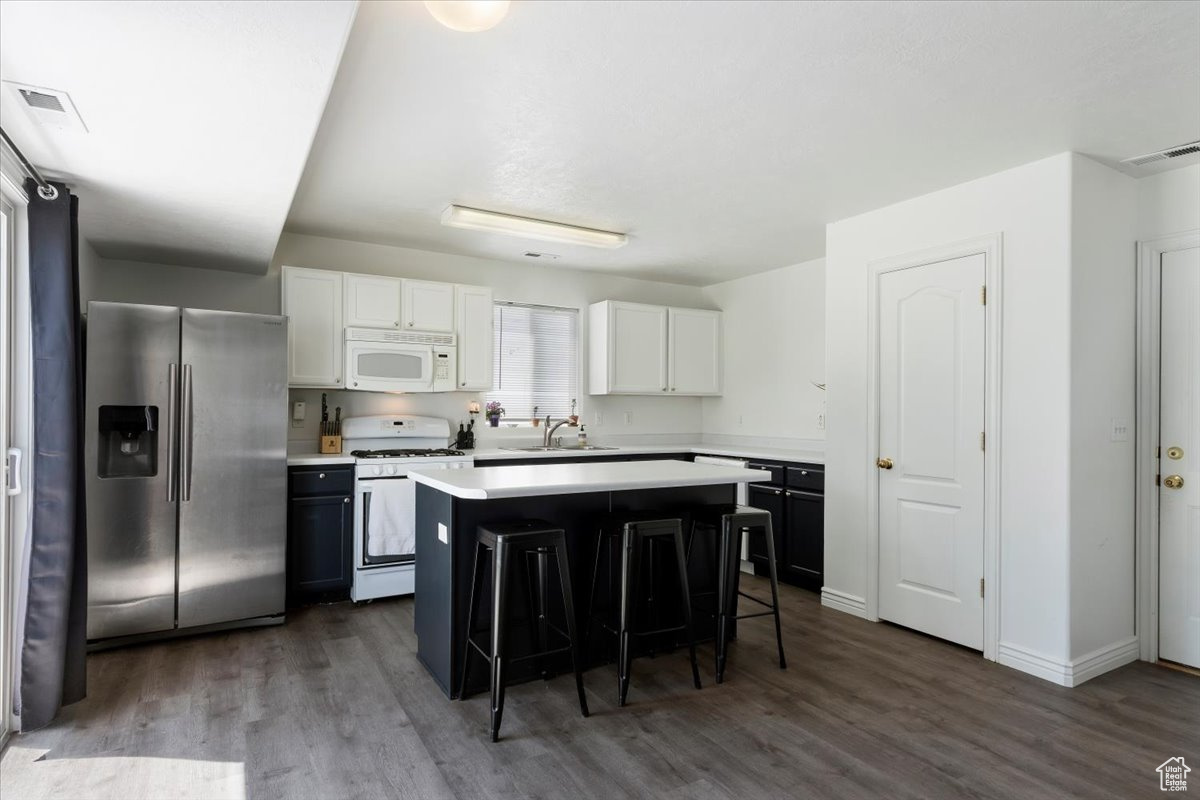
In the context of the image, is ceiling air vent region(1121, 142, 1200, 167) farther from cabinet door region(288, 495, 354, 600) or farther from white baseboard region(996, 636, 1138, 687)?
cabinet door region(288, 495, 354, 600)

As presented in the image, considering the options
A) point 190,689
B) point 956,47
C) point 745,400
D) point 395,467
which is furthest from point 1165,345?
point 190,689

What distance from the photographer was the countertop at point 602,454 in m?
4.17

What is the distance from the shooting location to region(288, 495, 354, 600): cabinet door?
13.4 feet

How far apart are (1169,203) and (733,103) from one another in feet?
7.87

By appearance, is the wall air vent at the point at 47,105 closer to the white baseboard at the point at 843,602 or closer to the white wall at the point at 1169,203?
the white baseboard at the point at 843,602

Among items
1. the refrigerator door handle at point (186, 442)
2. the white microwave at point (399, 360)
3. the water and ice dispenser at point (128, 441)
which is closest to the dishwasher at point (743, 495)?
the white microwave at point (399, 360)

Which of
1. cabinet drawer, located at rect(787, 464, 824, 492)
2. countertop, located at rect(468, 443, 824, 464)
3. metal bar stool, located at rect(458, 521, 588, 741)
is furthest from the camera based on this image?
countertop, located at rect(468, 443, 824, 464)

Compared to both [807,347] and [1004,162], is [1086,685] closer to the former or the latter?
[1004,162]

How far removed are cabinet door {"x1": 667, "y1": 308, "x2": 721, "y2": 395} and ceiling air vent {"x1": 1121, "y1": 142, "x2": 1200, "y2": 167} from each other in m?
3.33

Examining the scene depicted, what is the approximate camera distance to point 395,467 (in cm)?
432

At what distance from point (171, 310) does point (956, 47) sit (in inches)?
148

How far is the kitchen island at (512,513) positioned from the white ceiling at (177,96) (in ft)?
4.66
